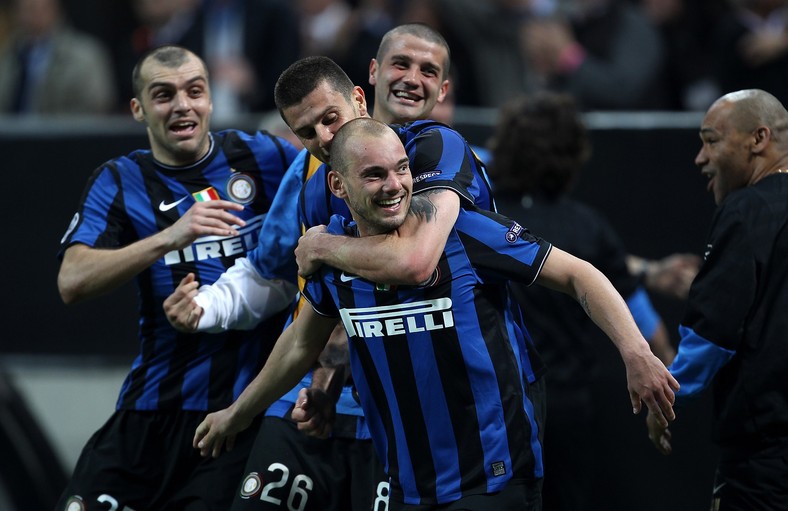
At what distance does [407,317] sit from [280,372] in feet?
2.24

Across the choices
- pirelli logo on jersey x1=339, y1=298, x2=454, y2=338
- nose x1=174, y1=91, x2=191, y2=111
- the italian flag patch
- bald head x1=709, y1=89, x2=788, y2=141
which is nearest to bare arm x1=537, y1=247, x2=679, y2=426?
pirelli logo on jersey x1=339, y1=298, x2=454, y2=338

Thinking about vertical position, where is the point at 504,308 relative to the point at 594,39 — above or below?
below

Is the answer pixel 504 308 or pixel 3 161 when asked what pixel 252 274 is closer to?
pixel 504 308

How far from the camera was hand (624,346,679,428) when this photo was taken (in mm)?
4082

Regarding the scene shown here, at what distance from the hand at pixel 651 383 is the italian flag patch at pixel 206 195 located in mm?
2215

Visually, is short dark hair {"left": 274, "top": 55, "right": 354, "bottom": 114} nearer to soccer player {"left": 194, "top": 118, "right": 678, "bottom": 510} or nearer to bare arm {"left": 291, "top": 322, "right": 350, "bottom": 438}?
soccer player {"left": 194, "top": 118, "right": 678, "bottom": 510}

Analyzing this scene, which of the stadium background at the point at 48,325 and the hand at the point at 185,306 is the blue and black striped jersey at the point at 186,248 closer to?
the hand at the point at 185,306

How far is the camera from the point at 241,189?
18.2ft

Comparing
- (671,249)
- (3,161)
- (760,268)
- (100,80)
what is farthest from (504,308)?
(100,80)

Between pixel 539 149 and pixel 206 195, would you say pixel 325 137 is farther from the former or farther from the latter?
pixel 539 149

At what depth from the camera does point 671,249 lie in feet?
25.5

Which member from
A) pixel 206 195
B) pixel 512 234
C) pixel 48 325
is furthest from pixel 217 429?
pixel 48 325

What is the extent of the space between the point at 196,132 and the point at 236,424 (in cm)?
136

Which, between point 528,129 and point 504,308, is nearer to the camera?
point 504,308
